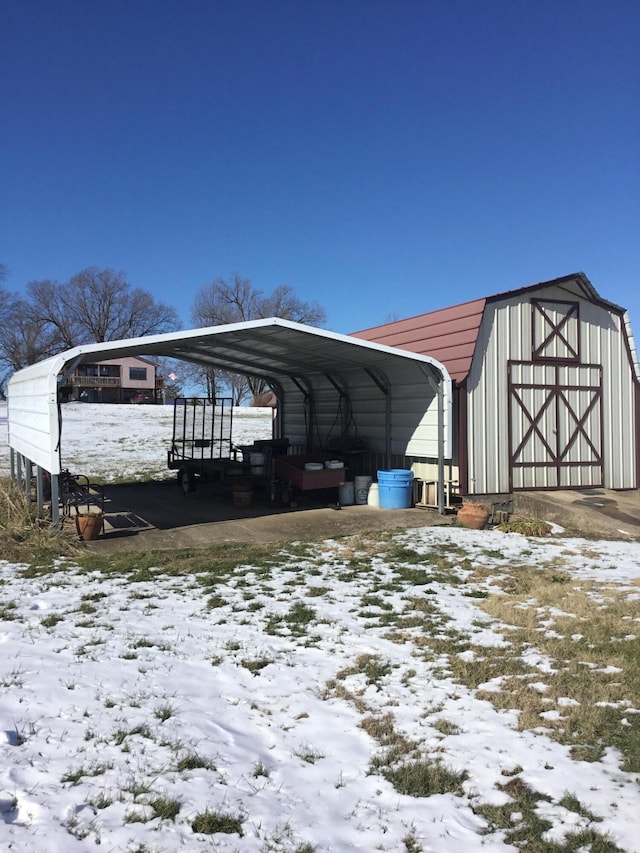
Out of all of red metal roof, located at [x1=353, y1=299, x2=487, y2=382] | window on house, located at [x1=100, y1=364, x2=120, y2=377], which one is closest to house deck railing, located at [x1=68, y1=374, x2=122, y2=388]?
window on house, located at [x1=100, y1=364, x2=120, y2=377]

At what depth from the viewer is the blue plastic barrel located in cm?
1234

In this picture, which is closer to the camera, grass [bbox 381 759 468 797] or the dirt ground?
grass [bbox 381 759 468 797]

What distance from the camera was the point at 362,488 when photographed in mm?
13078

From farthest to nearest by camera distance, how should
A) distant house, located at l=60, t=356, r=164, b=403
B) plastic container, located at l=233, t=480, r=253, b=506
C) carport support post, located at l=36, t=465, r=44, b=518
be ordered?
distant house, located at l=60, t=356, r=164, b=403
plastic container, located at l=233, t=480, r=253, b=506
carport support post, located at l=36, t=465, r=44, b=518

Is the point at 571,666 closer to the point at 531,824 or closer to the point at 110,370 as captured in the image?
the point at 531,824

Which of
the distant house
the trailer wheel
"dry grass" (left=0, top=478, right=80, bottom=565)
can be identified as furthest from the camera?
the distant house

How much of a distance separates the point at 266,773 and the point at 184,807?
48cm

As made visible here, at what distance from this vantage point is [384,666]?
444 centimetres

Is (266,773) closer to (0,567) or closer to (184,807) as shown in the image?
(184,807)

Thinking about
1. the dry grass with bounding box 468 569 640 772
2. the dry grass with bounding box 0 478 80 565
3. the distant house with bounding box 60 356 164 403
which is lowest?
the dry grass with bounding box 468 569 640 772

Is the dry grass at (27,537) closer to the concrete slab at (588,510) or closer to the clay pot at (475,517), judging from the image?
the clay pot at (475,517)

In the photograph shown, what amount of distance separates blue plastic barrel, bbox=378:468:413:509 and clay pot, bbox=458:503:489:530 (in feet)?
5.87

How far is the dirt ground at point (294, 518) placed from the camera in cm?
963

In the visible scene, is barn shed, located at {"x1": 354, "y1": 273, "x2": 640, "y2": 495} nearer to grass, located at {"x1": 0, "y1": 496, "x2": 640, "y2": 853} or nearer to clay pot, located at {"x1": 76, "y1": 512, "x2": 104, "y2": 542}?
grass, located at {"x1": 0, "y1": 496, "x2": 640, "y2": 853}
